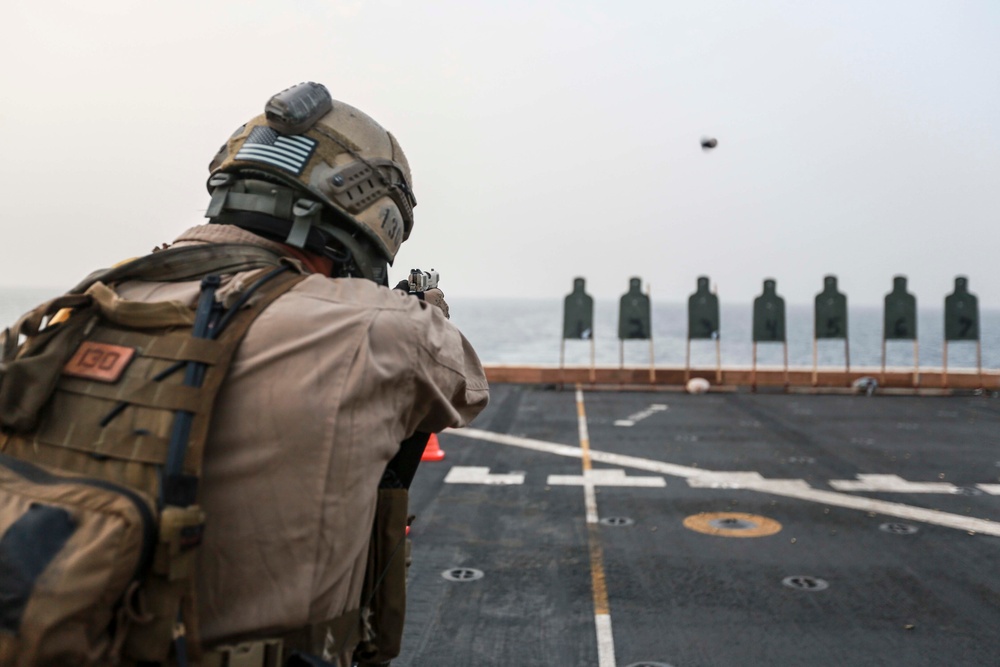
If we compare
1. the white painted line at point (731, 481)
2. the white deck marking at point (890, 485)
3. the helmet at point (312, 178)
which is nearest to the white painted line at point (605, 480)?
the white painted line at point (731, 481)

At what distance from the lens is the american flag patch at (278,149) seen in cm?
205

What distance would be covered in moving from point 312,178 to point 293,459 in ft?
2.40

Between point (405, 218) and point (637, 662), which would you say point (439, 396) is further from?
point (637, 662)

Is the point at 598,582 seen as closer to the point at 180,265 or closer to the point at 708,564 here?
the point at 708,564

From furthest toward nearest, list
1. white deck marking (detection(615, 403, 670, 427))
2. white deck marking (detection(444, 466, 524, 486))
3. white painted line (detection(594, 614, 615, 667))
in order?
white deck marking (detection(615, 403, 670, 427)) → white deck marking (detection(444, 466, 524, 486)) → white painted line (detection(594, 614, 615, 667))

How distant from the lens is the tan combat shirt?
1.66 meters

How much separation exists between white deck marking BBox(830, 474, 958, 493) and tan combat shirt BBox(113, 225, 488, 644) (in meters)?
7.93

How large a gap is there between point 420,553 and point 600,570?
133 cm

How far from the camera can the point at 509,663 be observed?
451 cm

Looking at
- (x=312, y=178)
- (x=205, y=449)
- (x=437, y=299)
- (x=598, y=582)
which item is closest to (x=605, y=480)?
(x=598, y=582)

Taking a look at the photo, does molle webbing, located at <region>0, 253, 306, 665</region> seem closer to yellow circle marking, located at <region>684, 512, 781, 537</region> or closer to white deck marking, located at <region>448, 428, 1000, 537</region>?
yellow circle marking, located at <region>684, 512, 781, 537</region>

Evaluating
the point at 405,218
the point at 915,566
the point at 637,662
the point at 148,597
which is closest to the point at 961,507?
the point at 915,566

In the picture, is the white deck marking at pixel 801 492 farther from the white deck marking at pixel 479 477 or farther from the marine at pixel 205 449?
the marine at pixel 205 449

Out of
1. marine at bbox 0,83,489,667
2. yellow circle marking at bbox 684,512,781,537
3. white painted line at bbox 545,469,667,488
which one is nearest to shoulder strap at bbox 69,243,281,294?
marine at bbox 0,83,489,667
